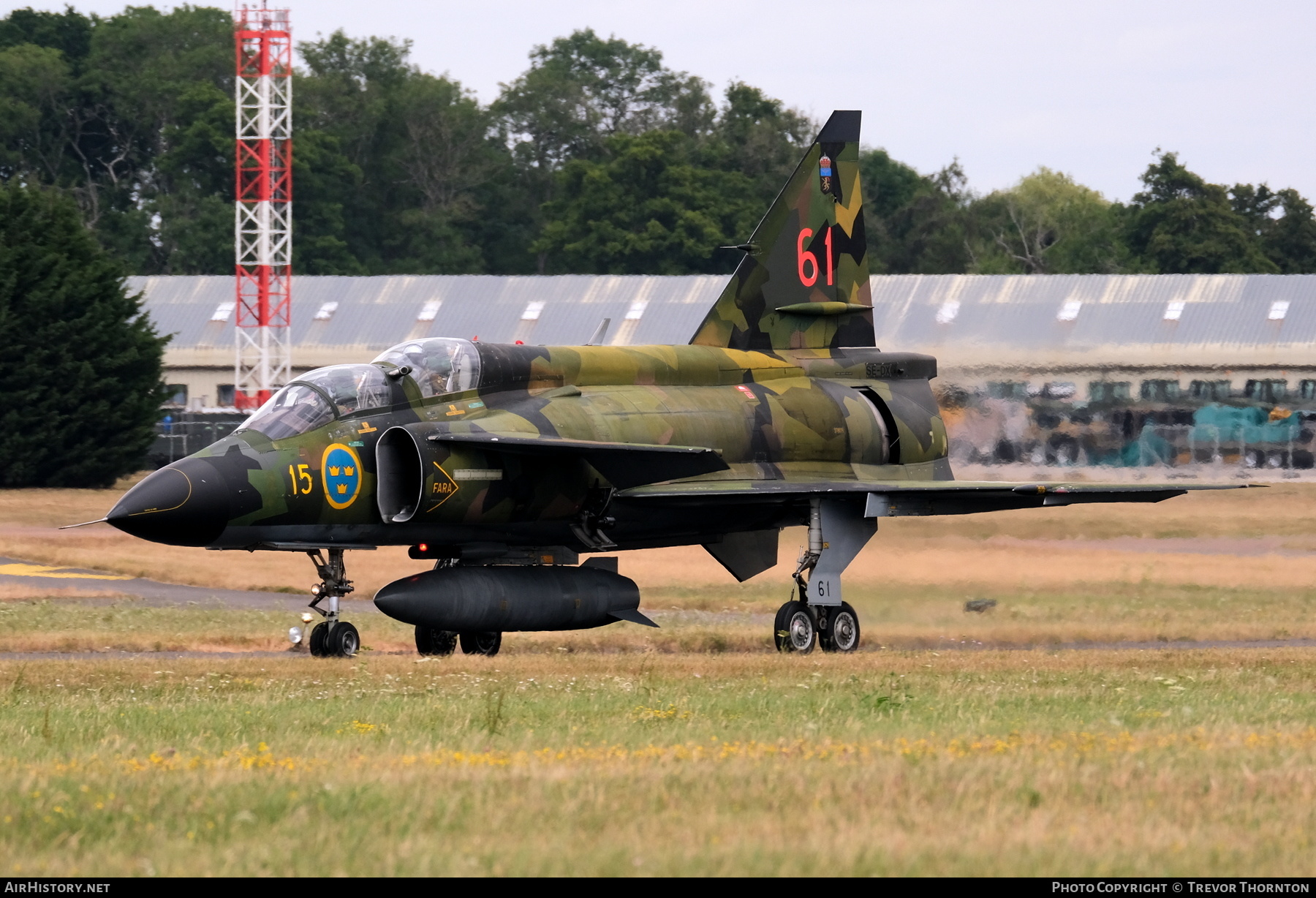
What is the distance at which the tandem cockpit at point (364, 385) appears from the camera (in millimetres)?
18078

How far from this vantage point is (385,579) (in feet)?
107

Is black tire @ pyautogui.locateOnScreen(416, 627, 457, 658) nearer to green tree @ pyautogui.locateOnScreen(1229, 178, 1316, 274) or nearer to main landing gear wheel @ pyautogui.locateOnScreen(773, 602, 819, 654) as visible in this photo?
main landing gear wheel @ pyautogui.locateOnScreen(773, 602, 819, 654)

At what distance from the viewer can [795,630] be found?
20.2m

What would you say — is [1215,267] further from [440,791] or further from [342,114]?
[440,791]

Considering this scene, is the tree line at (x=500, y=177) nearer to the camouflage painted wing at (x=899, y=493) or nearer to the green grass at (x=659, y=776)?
the camouflage painted wing at (x=899, y=493)

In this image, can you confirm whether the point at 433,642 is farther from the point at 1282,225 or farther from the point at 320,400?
the point at 1282,225

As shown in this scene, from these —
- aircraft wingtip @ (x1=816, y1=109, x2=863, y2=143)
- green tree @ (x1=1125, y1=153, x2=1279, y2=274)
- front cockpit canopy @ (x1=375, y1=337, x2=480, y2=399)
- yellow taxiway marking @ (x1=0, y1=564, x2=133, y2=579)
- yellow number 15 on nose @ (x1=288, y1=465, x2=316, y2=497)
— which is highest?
green tree @ (x1=1125, y1=153, x2=1279, y2=274)

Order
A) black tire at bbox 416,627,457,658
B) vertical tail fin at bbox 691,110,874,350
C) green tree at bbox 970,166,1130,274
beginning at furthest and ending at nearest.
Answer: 1. green tree at bbox 970,166,1130,274
2. vertical tail fin at bbox 691,110,874,350
3. black tire at bbox 416,627,457,658

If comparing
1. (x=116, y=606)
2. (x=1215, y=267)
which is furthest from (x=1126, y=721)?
(x=1215, y=267)

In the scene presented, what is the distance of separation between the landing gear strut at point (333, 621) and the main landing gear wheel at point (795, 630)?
455 cm

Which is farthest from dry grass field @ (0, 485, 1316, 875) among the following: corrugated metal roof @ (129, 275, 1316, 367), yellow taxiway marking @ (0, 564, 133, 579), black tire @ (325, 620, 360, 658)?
corrugated metal roof @ (129, 275, 1316, 367)

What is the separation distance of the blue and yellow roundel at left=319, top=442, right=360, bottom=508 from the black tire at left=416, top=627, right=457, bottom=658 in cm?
220

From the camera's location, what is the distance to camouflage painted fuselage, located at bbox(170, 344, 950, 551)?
1786 centimetres

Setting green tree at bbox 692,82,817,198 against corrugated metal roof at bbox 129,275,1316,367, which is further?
green tree at bbox 692,82,817,198
